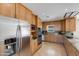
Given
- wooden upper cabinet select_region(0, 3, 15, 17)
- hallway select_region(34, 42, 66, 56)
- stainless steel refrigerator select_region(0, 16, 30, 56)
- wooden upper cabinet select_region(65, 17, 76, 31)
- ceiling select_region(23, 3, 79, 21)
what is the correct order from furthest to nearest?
wooden upper cabinet select_region(65, 17, 76, 31) → hallway select_region(34, 42, 66, 56) → ceiling select_region(23, 3, 79, 21) → wooden upper cabinet select_region(0, 3, 15, 17) → stainless steel refrigerator select_region(0, 16, 30, 56)

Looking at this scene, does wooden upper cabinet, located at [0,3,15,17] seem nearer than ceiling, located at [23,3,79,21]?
Yes

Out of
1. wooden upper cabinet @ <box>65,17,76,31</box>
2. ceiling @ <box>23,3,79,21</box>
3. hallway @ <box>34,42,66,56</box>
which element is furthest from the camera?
wooden upper cabinet @ <box>65,17,76,31</box>

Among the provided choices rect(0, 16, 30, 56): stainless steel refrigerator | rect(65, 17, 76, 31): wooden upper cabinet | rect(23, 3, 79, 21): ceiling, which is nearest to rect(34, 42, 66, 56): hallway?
rect(65, 17, 76, 31): wooden upper cabinet

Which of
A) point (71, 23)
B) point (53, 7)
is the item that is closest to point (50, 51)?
point (71, 23)

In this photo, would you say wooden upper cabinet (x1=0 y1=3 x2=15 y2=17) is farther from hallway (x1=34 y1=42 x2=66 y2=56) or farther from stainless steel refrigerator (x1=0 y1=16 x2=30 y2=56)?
hallway (x1=34 y1=42 x2=66 y2=56)

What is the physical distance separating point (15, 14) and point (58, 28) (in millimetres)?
4976

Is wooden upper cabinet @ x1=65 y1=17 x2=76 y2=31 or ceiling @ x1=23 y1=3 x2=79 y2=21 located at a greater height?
ceiling @ x1=23 y1=3 x2=79 y2=21

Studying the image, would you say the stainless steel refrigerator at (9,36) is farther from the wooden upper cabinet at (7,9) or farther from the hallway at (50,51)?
the hallway at (50,51)

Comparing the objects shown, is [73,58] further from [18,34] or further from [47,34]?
[47,34]

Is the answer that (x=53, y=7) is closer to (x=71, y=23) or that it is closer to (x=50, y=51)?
(x=50, y=51)

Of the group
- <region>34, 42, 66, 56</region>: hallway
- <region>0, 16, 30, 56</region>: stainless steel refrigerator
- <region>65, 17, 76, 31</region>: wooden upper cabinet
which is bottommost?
<region>34, 42, 66, 56</region>: hallway

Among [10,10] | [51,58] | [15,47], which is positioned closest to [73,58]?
[51,58]

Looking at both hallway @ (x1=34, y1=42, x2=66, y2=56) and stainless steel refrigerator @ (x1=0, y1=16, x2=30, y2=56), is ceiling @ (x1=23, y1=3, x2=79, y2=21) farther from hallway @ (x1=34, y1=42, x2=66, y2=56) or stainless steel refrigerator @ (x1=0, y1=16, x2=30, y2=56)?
hallway @ (x1=34, y1=42, x2=66, y2=56)

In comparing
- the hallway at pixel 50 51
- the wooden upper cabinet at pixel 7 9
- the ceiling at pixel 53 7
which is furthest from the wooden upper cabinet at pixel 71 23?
the wooden upper cabinet at pixel 7 9
